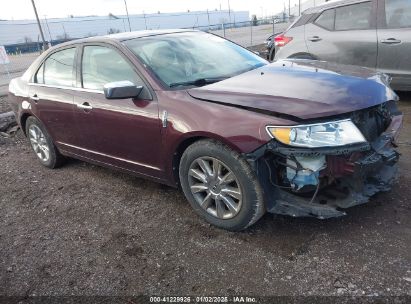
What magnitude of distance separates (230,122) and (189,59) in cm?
114

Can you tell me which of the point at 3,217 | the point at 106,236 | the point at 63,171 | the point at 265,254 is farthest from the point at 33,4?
the point at 265,254

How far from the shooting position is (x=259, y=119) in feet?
9.39

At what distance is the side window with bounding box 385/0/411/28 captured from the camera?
5.63 metres

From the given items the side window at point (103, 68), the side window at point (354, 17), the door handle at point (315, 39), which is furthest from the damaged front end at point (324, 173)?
the door handle at point (315, 39)

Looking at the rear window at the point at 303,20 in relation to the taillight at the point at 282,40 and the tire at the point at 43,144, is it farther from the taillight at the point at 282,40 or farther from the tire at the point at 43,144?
the tire at the point at 43,144

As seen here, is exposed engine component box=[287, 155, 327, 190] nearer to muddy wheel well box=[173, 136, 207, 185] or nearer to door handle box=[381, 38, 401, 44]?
muddy wheel well box=[173, 136, 207, 185]

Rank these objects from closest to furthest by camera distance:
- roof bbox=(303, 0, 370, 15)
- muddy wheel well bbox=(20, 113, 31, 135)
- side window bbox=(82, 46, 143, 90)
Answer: side window bbox=(82, 46, 143, 90) → muddy wheel well bbox=(20, 113, 31, 135) → roof bbox=(303, 0, 370, 15)

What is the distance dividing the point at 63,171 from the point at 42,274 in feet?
7.44

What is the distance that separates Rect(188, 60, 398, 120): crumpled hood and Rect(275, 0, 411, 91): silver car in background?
2.36m

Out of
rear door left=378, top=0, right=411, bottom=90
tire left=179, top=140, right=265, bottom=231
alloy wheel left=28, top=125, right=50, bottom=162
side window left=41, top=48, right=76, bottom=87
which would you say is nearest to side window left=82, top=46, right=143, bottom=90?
side window left=41, top=48, right=76, bottom=87

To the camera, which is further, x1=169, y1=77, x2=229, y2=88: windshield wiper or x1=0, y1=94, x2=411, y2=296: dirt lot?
x1=169, y1=77, x2=229, y2=88: windshield wiper

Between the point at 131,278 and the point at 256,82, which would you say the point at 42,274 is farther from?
the point at 256,82

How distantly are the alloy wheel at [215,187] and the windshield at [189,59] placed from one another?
76 cm

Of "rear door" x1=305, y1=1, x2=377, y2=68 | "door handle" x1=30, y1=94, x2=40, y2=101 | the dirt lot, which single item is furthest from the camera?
"rear door" x1=305, y1=1, x2=377, y2=68
